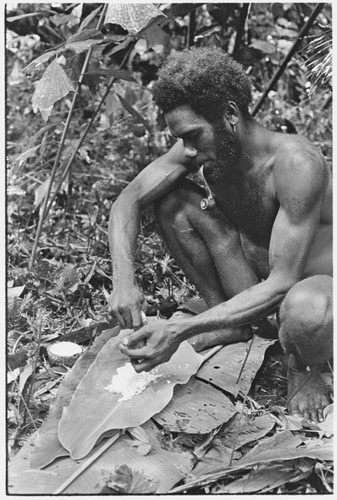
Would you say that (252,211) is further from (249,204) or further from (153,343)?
(153,343)

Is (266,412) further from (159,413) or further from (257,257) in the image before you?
(257,257)

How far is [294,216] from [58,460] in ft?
3.59

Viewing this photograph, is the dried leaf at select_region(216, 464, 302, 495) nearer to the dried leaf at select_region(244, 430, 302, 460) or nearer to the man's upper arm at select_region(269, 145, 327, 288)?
the dried leaf at select_region(244, 430, 302, 460)

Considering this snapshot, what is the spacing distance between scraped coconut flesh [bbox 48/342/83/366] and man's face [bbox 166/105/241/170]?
0.91 metres

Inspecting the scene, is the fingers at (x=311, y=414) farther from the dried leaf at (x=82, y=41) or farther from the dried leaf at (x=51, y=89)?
the dried leaf at (x=82, y=41)

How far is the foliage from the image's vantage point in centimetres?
291

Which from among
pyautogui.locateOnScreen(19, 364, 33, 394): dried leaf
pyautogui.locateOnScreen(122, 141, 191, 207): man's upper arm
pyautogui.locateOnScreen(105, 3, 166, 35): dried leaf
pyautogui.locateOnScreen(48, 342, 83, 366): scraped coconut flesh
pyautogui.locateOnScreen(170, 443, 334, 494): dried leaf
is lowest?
pyautogui.locateOnScreen(48, 342, 83, 366): scraped coconut flesh

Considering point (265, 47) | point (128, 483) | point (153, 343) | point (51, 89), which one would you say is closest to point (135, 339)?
point (153, 343)

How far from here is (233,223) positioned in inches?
117

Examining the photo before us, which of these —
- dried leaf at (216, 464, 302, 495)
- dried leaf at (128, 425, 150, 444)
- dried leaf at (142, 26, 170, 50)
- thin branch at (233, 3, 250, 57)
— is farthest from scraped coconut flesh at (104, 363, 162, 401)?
thin branch at (233, 3, 250, 57)

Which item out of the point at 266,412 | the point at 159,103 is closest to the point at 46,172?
the point at 159,103

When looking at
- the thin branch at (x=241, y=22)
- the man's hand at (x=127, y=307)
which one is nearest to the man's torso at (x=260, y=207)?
the man's hand at (x=127, y=307)

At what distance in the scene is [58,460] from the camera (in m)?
2.20

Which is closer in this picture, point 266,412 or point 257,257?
point 266,412
